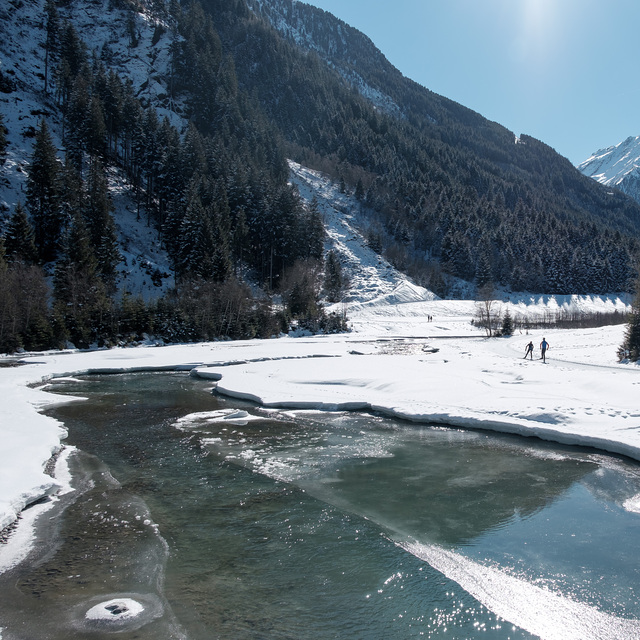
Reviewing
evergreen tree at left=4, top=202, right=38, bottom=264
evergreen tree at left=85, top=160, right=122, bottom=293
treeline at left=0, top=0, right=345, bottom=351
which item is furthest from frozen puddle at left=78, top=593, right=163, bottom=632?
evergreen tree at left=4, top=202, right=38, bottom=264

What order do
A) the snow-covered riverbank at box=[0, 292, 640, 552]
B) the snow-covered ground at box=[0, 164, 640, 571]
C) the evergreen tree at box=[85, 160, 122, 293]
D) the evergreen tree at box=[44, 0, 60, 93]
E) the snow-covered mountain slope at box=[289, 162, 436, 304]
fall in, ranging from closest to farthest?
the snow-covered ground at box=[0, 164, 640, 571] < the snow-covered riverbank at box=[0, 292, 640, 552] < the evergreen tree at box=[85, 160, 122, 293] < the snow-covered mountain slope at box=[289, 162, 436, 304] < the evergreen tree at box=[44, 0, 60, 93]

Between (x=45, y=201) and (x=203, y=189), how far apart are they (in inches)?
972

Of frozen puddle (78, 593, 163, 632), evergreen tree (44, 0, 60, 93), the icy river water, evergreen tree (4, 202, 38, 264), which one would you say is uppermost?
evergreen tree (44, 0, 60, 93)

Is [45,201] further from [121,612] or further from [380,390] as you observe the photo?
[121,612]

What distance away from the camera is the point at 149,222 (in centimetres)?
7212

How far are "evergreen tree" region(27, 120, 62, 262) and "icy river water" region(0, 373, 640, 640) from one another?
50082mm

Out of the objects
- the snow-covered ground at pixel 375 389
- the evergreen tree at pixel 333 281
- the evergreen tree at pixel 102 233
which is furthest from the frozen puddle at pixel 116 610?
the evergreen tree at pixel 333 281

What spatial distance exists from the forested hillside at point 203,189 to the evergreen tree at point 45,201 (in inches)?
7.6

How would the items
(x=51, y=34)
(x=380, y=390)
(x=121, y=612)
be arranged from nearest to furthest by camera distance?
(x=121, y=612)
(x=380, y=390)
(x=51, y=34)

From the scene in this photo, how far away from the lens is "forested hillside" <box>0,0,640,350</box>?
50.6 meters

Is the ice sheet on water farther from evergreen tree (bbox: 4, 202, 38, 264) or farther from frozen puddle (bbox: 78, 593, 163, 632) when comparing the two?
evergreen tree (bbox: 4, 202, 38, 264)

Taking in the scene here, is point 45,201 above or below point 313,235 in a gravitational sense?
below

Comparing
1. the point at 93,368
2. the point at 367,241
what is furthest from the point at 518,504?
the point at 367,241

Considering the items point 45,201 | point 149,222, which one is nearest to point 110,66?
point 149,222
